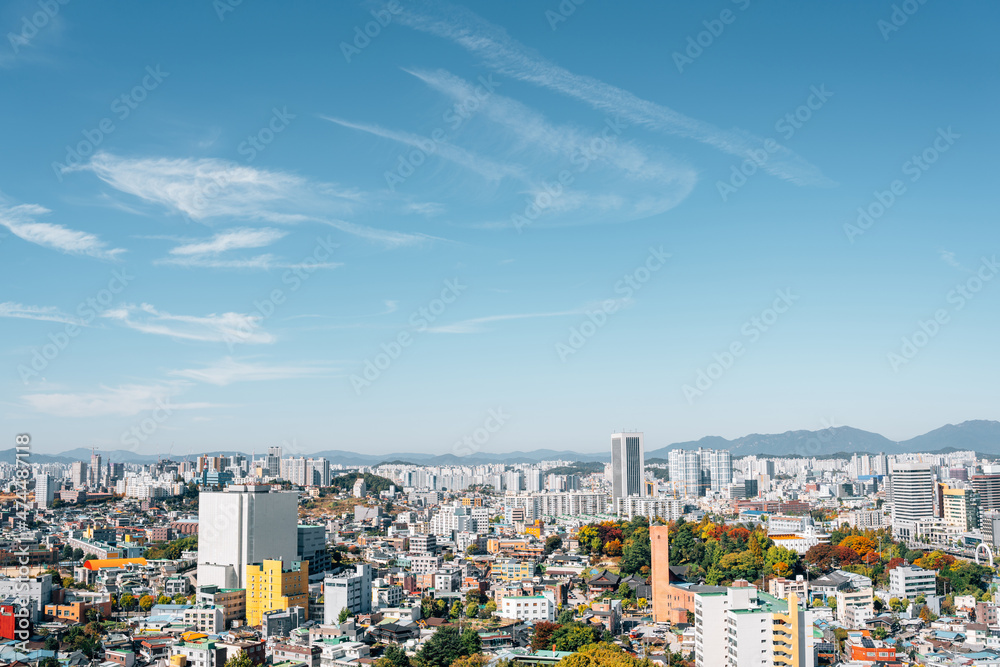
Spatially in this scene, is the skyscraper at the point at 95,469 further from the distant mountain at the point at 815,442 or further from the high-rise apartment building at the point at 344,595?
the distant mountain at the point at 815,442

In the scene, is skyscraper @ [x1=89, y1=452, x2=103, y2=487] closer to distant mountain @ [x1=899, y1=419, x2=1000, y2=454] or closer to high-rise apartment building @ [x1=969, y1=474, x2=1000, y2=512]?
high-rise apartment building @ [x1=969, y1=474, x2=1000, y2=512]

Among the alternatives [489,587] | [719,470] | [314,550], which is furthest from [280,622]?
[719,470]

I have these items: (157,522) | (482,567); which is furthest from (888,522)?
(157,522)

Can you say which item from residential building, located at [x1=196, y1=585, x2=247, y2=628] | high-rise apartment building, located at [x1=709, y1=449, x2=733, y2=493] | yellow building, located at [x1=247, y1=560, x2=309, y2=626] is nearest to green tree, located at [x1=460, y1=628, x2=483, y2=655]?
yellow building, located at [x1=247, y1=560, x2=309, y2=626]

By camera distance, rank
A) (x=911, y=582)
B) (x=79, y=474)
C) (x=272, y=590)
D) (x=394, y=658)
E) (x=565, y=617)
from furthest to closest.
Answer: (x=79, y=474) → (x=911, y=582) → (x=272, y=590) → (x=565, y=617) → (x=394, y=658)

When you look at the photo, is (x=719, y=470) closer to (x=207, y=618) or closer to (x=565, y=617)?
(x=565, y=617)
